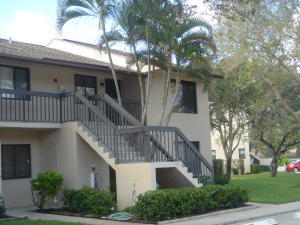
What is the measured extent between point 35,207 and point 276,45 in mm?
10902

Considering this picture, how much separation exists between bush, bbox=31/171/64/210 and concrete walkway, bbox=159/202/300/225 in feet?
14.5

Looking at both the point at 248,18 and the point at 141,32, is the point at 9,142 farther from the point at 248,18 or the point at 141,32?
the point at 248,18

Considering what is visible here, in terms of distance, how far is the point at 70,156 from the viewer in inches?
618

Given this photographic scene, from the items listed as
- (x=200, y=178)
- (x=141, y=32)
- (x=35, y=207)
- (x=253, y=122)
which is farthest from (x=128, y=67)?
(x=253, y=122)

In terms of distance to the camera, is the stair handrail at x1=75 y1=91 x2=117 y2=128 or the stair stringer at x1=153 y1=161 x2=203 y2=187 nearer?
the stair stringer at x1=153 y1=161 x2=203 y2=187

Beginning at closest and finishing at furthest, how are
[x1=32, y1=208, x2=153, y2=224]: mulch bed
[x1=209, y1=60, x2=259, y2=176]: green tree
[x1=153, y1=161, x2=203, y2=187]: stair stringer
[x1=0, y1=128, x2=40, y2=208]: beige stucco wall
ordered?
[x1=32, y1=208, x2=153, y2=224]: mulch bed → [x1=153, y1=161, x2=203, y2=187]: stair stringer → [x1=0, y1=128, x2=40, y2=208]: beige stucco wall → [x1=209, y1=60, x2=259, y2=176]: green tree

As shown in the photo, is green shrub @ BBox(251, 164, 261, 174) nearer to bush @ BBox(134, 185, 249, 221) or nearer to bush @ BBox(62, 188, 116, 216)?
bush @ BBox(134, 185, 249, 221)

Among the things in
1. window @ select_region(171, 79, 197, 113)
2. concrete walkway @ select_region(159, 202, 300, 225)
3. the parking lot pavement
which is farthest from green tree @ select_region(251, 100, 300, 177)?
the parking lot pavement

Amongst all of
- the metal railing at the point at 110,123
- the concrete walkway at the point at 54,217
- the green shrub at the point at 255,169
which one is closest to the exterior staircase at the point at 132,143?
the metal railing at the point at 110,123

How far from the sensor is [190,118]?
2116 centimetres

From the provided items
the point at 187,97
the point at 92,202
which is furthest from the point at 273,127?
the point at 92,202

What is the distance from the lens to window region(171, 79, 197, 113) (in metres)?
21.1

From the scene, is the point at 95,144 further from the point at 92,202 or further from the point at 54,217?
the point at 54,217

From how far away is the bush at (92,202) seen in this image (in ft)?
43.8
